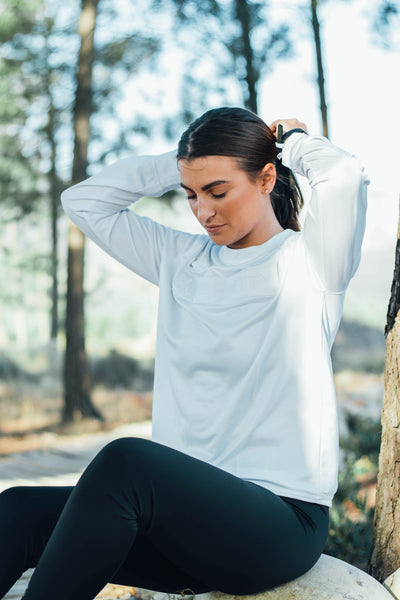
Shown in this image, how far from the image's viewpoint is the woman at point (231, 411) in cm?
150

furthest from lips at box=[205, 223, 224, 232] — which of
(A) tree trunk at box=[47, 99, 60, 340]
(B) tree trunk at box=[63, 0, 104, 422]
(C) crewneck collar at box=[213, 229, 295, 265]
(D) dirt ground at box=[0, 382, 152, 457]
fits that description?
(A) tree trunk at box=[47, 99, 60, 340]

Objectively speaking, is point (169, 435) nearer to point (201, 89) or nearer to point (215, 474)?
point (215, 474)

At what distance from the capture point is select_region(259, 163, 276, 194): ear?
196cm

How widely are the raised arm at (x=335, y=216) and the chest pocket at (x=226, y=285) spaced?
157mm

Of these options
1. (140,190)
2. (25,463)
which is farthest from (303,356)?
(25,463)

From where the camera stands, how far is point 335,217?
1694mm

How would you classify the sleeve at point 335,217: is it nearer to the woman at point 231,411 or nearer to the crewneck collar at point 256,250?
the woman at point 231,411

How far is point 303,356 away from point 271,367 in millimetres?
93

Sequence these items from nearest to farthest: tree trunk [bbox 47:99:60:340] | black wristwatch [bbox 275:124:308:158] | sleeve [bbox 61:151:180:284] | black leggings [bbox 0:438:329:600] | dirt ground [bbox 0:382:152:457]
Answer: black leggings [bbox 0:438:329:600] < black wristwatch [bbox 275:124:308:158] < sleeve [bbox 61:151:180:284] < dirt ground [bbox 0:382:152:457] < tree trunk [bbox 47:99:60:340]

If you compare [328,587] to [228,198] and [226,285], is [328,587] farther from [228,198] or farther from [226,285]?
[228,198]

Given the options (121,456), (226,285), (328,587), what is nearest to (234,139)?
(226,285)

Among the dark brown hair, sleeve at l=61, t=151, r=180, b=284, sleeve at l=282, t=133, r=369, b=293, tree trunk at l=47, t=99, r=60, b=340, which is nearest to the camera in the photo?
sleeve at l=282, t=133, r=369, b=293

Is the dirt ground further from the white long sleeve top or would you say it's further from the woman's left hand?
the woman's left hand

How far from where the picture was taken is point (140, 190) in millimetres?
2326
